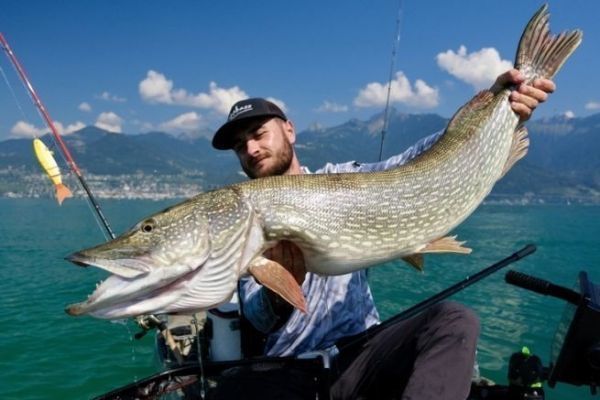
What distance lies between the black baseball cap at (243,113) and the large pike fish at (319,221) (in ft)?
3.53

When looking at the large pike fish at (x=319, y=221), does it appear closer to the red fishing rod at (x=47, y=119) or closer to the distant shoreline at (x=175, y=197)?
the red fishing rod at (x=47, y=119)

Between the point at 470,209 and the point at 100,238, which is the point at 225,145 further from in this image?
the point at 100,238

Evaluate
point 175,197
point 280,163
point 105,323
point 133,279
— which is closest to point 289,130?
point 280,163

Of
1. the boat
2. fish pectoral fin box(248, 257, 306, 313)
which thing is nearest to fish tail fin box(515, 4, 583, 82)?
the boat

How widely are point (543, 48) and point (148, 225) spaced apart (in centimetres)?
334

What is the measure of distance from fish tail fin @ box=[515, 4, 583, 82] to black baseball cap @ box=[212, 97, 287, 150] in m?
2.09

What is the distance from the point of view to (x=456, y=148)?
362 cm

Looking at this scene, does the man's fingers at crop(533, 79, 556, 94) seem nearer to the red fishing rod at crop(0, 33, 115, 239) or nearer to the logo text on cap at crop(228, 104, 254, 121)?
the logo text on cap at crop(228, 104, 254, 121)

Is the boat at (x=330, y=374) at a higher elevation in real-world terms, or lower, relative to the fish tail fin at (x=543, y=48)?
lower

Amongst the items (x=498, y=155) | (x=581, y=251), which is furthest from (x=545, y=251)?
(x=498, y=155)

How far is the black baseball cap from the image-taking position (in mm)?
3973

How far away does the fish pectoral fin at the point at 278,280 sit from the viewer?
2898 millimetres

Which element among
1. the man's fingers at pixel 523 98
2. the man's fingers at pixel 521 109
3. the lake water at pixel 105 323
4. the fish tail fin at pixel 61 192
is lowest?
the lake water at pixel 105 323

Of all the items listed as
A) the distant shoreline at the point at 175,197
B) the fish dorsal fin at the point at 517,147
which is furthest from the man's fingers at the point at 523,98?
the distant shoreline at the point at 175,197
